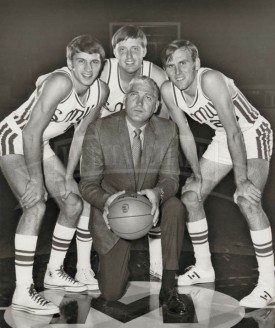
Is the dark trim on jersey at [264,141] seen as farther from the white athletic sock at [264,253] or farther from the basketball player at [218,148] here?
the white athletic sock at [264,253]

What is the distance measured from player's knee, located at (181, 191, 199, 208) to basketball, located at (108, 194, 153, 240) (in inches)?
23.4

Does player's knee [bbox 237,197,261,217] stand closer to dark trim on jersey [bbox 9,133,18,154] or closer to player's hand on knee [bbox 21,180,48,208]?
player's hand on knee [bbox 21,180,48,208]

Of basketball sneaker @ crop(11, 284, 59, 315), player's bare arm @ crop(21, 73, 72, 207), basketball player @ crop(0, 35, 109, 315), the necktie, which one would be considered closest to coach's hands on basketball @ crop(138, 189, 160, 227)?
the necktie

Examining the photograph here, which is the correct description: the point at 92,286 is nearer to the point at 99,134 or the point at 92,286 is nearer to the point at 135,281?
the point at 135,281

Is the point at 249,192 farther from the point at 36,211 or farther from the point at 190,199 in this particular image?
the point at 36,211

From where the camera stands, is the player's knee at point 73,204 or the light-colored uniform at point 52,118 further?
the player's knee at point 73,204

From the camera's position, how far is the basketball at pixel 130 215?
3465mm

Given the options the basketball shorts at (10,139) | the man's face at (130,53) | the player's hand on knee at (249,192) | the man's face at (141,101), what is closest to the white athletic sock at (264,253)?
the player's hand on knee at (249,192)

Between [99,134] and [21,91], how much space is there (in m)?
0.77

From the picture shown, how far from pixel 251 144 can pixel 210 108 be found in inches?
15.8

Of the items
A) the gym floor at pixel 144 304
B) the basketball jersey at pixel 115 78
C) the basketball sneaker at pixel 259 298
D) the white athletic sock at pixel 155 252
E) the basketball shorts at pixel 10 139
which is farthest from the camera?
the white athletic sock at pixel 155 252

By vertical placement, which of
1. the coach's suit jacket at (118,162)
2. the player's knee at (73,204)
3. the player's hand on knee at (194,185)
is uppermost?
the coach's suit jacket at (118,162)

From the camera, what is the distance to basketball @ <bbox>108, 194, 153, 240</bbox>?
3465mm

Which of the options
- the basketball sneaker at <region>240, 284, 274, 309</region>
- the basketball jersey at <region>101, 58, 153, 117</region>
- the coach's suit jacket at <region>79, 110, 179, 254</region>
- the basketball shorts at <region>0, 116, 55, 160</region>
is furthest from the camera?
the basketball jersey at <region>101, 58, 153, 117</region>
